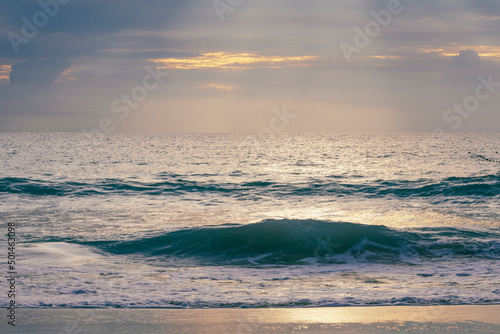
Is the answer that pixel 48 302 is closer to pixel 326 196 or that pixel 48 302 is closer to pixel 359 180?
pixel 326 196

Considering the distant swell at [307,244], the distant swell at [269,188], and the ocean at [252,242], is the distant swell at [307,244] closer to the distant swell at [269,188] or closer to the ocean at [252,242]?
the ocean at [252,242]

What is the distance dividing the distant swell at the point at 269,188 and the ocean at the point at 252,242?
0.47 feet

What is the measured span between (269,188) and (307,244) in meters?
18.7

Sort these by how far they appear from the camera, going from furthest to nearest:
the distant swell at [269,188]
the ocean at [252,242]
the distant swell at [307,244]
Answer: the distant swell at [269,188]
the distant swell at [307,244]
the ocean at [252,242]

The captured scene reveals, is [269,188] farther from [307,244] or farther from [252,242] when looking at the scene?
[252,242]

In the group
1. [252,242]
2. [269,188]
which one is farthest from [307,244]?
[269,188]

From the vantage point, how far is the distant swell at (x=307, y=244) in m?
16.0

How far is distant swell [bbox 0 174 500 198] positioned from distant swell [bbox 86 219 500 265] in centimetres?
1388

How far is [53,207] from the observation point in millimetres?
26531

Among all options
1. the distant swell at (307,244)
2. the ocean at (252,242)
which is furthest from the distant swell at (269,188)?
the distant swell at (307,244)

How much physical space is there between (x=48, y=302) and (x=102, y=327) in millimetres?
2127

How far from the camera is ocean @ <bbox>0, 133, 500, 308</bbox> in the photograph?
1034 centimetres

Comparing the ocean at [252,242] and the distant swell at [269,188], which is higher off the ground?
the distant swell at [269,188]

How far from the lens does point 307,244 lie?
1767cm
